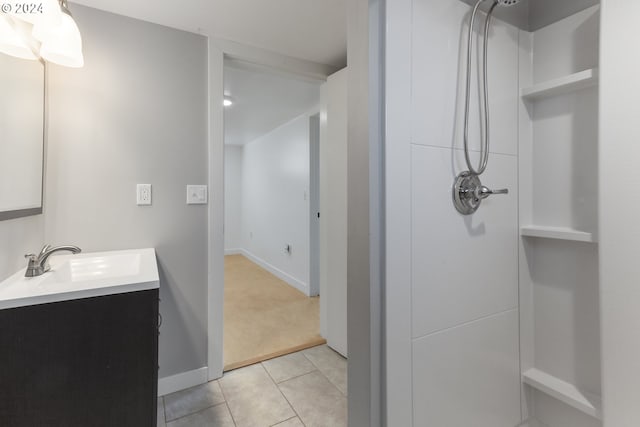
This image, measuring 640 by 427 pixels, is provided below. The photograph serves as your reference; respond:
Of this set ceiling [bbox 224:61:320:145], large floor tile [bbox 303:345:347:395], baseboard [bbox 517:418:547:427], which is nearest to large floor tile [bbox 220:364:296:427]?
large floor tile [bbox 303:345:347:395]

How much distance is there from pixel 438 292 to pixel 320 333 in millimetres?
1722

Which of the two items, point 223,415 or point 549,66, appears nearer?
point 549,66

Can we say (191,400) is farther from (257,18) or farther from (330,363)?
(257,18)

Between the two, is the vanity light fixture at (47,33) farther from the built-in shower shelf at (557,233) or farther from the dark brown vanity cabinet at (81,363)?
the built-in shower shelf at (557,233)

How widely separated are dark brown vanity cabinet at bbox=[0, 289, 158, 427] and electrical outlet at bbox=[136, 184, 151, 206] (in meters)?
0.84

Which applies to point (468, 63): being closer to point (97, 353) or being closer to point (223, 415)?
point (97, 353)

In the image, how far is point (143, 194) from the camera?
1.64m

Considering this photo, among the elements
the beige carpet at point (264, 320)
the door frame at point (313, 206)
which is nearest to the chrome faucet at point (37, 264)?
the beige carpet at point (264, 320)

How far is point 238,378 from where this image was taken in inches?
72.6

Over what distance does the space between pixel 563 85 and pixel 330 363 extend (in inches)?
78.1

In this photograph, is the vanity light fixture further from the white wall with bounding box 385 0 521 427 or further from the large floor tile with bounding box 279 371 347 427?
the large floor tile with bounding box 279 371 347 427

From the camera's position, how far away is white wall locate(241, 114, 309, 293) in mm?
3627

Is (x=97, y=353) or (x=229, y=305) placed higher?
(x=97, y=353)

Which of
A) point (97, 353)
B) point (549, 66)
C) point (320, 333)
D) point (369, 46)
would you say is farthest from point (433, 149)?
point (320, 333)
